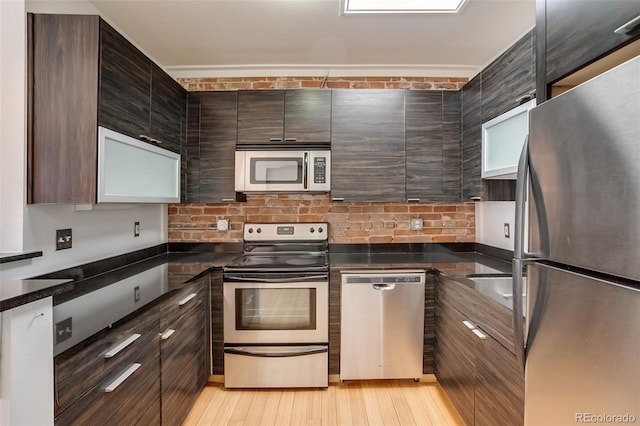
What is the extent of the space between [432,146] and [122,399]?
8.37ft

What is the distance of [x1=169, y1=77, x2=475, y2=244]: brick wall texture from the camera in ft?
9.60

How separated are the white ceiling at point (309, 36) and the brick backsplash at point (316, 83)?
51 mm

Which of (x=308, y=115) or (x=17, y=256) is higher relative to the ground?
(x=308, y=115)

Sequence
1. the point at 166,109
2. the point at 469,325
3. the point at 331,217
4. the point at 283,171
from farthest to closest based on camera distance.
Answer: the point at 331,217
the point at 283,171
the point at 166,109
the point at 469,325

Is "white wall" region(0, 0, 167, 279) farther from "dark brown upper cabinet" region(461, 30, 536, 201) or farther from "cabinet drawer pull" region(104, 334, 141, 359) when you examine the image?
"dark brown upper cabinet" region(461, 30, 536, 201)

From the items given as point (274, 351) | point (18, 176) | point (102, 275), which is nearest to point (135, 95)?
point (18, 176)

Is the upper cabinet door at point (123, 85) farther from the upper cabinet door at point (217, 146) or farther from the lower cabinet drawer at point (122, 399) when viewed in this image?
the lower cabinet drawer at point (122, 399)

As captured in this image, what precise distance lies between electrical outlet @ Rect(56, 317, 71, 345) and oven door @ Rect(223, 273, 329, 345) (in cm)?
116

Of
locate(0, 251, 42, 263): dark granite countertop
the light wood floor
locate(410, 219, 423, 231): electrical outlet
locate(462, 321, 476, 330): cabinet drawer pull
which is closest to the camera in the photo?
locate(0, 251, 42, 263): dark granite countertop

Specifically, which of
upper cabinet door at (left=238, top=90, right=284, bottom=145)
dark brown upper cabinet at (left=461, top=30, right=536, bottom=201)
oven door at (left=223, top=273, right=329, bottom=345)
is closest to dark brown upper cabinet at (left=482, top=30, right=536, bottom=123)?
dark brown upper cabinet at (left=461, top=30, right=536, bottom=201)

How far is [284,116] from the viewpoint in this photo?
2637 mm

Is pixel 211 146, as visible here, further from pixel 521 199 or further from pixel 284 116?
pixel 521 199

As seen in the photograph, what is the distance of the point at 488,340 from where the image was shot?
5.25ft

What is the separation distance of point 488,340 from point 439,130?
1702 millimetres
